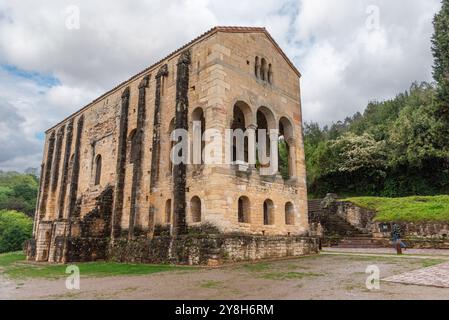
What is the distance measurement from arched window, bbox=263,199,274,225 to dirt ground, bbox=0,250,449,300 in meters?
4.68

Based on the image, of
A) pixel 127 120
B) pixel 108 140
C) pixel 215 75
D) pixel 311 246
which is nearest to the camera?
pixel 215 75

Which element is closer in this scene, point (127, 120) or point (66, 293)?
point (66, 293)

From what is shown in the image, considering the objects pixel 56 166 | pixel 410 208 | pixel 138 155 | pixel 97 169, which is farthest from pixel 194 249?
pixel 56 166

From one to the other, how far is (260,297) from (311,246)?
466 inches

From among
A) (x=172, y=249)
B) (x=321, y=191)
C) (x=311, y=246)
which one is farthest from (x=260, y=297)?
(x=321, y=191)

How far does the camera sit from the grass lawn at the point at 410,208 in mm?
23781

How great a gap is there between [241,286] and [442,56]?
514 inches

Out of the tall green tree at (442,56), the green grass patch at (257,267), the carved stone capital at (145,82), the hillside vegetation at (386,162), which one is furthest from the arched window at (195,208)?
the hillside vegetation at (386,162)

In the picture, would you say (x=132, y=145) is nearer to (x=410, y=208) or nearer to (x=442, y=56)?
(x=442, y=56)

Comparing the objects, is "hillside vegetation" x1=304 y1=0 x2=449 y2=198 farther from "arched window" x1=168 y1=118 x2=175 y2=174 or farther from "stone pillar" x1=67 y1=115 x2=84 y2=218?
"stone pillar" x1=67 y1=115 x2=84 y2=218

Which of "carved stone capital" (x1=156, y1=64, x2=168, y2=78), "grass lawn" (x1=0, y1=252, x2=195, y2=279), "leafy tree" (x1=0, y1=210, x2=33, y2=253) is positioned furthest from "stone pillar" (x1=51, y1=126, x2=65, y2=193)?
"carved stone capital" (x1=156, y1=64, x2=168, y2=78)

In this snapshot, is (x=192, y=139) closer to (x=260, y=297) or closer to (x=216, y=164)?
(x=216, y=164)

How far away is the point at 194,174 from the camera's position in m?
15.8

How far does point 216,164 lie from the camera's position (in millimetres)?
15008
